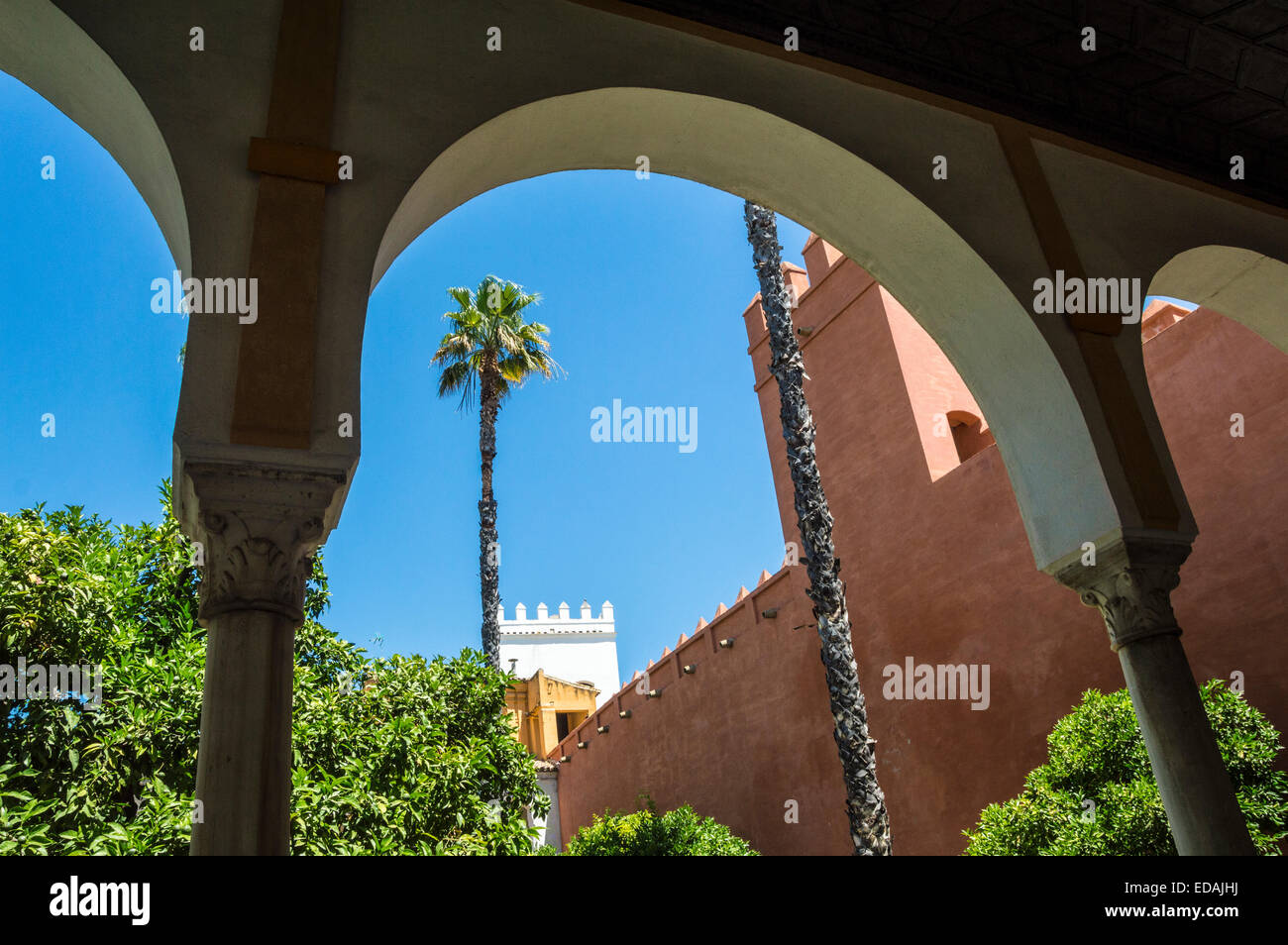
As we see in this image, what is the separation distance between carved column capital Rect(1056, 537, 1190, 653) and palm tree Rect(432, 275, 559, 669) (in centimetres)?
1329

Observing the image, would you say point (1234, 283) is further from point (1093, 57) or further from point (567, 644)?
point (567, 644)

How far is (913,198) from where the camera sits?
15.5 ft

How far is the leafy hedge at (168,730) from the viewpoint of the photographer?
7012 mm

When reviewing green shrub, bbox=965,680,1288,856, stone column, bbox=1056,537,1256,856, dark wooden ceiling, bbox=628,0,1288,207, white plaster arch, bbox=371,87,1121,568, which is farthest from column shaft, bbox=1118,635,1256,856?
green shrub, bbox=965,680,1288,856

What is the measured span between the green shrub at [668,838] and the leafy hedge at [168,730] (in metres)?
3.51

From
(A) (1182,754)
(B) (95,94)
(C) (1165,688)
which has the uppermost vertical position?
(B) (95,94)

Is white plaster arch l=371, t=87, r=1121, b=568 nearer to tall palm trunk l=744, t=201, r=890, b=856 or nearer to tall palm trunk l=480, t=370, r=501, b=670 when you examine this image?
tall palm trunk l=744, t=201, r=890, b=856

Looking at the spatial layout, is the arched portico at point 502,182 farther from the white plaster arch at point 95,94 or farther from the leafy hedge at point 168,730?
the leafy hedge at point 168,730

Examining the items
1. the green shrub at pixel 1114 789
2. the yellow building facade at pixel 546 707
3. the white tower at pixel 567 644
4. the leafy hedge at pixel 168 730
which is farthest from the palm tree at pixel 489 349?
the white tower at pixel 567 644

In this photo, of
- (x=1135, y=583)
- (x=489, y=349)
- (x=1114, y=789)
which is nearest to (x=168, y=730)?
(x=1135, y=583)

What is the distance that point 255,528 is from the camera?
3.03 m

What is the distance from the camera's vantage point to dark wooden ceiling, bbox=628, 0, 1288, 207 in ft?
15.9

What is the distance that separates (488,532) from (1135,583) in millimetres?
12751
